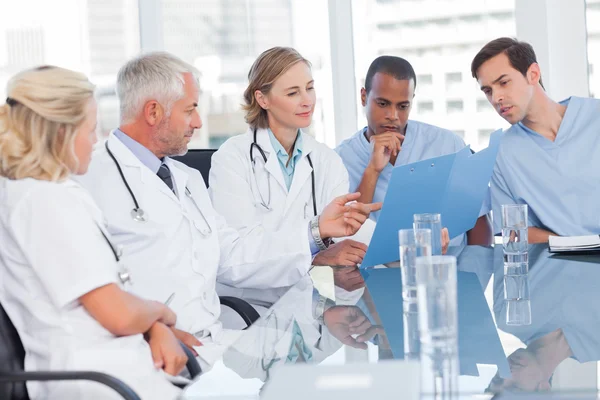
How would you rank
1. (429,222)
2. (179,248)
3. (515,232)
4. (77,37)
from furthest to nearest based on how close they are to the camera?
(77,37), (515,232), (179,248), (429,222)

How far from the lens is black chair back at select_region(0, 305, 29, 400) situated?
4.88ft

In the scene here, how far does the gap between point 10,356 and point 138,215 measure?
65cm

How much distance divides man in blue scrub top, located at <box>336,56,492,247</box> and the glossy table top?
43.1 inches

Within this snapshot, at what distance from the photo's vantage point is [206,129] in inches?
185

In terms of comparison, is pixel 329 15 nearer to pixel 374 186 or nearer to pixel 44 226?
pixel 374 186

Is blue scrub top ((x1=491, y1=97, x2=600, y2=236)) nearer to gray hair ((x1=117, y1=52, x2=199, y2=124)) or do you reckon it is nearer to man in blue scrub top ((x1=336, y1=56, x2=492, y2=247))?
man in blue scrub top ((x1=336, y1=56, x2=492, y2=247))

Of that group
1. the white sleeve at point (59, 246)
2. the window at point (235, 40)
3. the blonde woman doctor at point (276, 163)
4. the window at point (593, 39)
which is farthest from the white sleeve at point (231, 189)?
the window at point (593, 39)

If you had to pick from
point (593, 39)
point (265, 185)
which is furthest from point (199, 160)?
point (593, 39)

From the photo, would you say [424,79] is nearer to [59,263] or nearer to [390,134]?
[390,134]

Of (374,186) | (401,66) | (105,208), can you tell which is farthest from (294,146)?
(105,208)

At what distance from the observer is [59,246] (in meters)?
1.51

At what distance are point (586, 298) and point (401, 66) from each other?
1.82 meters

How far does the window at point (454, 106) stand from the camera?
447cm

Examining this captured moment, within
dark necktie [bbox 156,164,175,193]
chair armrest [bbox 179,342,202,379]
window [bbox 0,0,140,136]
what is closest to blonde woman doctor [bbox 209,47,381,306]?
dark necktie [bbox 156,164,175,193]
